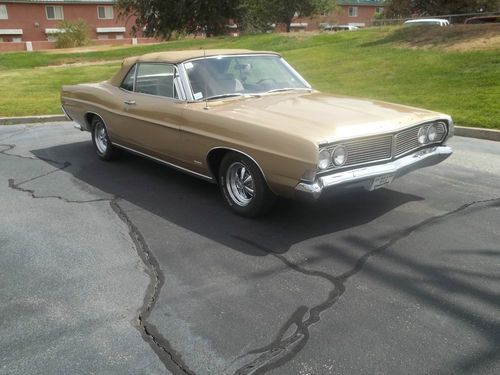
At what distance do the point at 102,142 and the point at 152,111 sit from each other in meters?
1.75

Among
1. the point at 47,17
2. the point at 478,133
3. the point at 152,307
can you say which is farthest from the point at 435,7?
the point at 152,307

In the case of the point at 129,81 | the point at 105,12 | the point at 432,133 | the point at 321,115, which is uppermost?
the point at 105,12

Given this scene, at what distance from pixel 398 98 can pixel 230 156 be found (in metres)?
7.15

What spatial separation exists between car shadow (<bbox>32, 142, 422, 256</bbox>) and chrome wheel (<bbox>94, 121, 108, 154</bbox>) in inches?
16.1

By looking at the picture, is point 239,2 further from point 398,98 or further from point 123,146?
point 123,146

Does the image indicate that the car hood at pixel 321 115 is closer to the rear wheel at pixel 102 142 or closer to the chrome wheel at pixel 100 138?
the rear wheel at pixel 102 142

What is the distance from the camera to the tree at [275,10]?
41531 millimetres

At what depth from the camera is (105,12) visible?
5747cm

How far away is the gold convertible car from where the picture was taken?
4176 millimetres

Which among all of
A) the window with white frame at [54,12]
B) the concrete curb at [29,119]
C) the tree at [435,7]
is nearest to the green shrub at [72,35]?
the window with white frame at [54,12]

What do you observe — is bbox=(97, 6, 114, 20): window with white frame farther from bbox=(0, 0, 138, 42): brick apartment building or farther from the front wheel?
the front wheel

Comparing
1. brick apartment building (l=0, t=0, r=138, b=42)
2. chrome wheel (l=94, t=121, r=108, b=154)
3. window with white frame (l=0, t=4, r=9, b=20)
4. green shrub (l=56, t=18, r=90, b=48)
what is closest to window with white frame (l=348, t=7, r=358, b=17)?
brick apartment building (l=0, t=0, r=138, b=42)

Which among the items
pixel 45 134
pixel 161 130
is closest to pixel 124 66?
pixel 161 130

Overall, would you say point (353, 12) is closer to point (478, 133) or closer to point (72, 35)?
point (72, 35)
